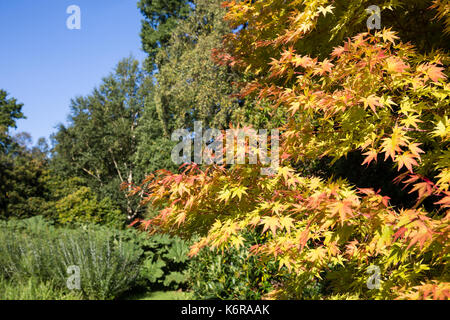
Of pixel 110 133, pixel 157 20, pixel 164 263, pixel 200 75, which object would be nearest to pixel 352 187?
pixel 164 263

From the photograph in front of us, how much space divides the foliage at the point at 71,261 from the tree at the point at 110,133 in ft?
48.7

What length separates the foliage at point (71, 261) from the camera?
19.3 ft

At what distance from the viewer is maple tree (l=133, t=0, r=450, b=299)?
1955 millimetres

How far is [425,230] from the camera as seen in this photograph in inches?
66.7

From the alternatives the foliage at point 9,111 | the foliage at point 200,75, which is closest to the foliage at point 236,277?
the foliage at point 200,75

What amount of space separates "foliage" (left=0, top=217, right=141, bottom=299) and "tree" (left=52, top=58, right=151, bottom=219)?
14.9 metres

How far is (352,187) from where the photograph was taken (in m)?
2.39

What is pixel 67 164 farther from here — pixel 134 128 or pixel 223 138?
pixel 223 138

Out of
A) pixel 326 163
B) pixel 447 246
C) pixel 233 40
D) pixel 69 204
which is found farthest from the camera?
pixel 69 204

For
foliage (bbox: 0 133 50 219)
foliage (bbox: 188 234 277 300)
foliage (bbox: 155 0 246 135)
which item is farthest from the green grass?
foliage (bbox: 0 133 50 219)

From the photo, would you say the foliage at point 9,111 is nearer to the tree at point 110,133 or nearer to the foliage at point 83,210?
the tree at point 110,133

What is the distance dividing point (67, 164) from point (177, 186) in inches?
867

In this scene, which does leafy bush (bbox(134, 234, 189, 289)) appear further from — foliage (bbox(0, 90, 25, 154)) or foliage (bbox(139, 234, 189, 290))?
foliage (bbox(0, 90, 25, 154))
